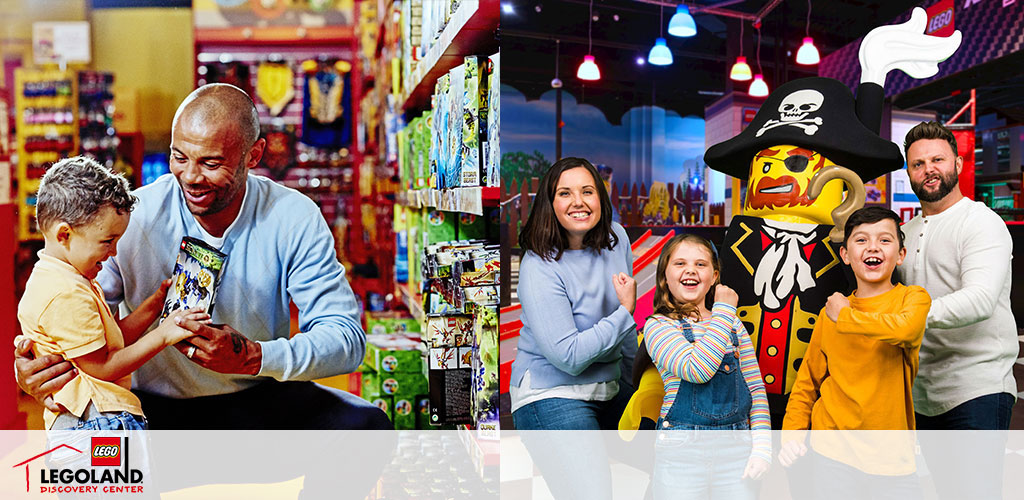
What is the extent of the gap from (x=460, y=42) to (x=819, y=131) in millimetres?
1147

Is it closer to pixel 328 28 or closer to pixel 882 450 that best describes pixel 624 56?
pixel 328 28

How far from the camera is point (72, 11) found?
2043 millimetres

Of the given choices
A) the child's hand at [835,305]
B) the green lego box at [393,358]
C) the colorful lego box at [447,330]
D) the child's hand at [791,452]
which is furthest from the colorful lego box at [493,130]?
the child's hand at [791,452]

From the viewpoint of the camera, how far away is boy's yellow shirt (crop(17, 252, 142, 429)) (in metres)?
1.84

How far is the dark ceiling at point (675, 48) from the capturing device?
8.30ft

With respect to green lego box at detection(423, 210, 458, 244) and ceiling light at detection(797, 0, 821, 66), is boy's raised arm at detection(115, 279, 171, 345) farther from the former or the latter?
ceiling light at detection(797, 0, 821, 66)

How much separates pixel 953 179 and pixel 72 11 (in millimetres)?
2583

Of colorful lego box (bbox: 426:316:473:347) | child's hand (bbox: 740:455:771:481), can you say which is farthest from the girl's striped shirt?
colorful lego box (bbox: 426:316:473:347)

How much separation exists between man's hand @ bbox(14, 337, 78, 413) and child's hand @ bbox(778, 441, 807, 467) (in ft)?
6.18

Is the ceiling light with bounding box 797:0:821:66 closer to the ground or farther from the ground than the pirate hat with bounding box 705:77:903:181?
farther from the ground

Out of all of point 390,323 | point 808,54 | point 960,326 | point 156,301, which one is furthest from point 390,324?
point 960,326

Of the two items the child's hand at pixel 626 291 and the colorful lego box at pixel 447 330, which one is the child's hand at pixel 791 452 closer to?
the child's hand at pixel 626 291

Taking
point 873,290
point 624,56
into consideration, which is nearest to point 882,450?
point 873,290

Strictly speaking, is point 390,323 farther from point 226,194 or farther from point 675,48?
point 675,48
